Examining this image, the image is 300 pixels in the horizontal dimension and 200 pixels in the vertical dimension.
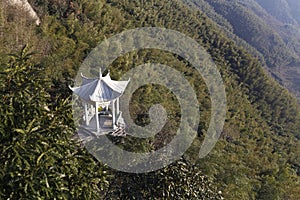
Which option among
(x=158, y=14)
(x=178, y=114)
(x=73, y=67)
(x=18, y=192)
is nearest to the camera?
(x=18, y=192)

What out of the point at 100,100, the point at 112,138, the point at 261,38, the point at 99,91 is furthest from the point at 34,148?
the point at 261,38

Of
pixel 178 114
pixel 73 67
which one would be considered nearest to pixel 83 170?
pixel 73 67

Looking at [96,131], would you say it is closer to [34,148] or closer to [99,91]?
[99,91]

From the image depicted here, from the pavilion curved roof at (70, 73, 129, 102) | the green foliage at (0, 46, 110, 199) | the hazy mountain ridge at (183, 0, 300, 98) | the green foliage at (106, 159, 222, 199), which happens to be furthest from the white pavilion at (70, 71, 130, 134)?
the hazy mountain ridge at (183, 0, 300, 98)

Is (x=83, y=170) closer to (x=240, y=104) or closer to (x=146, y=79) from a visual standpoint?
(x=146, y=79)

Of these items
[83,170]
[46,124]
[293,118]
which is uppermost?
[46,124]
